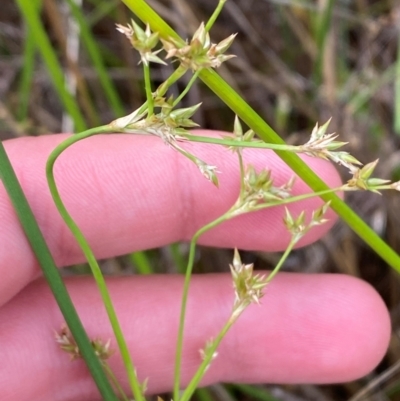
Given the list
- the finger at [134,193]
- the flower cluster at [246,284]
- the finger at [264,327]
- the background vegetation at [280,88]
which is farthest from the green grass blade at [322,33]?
the flower cluster at [246,284]

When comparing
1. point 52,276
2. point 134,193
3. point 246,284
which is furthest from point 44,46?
point 246,284

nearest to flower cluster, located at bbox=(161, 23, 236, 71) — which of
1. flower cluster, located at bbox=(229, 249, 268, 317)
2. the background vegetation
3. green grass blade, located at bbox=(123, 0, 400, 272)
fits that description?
green grass blade, located at bbox=(123, 0, 400, 272)

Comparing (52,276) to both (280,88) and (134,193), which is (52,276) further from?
(280,88)

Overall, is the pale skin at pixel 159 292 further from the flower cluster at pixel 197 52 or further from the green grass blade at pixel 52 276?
the flower cluster at pixel 197 52

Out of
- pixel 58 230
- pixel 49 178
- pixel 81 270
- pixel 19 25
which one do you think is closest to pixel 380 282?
pixel 81 270

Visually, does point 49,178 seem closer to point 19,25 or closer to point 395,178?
point 395,178
